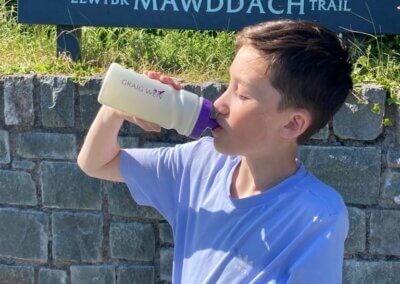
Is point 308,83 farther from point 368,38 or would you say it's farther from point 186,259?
point 368,38

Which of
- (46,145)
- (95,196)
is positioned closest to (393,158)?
(95,196)

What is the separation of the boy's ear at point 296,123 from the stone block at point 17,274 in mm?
2046

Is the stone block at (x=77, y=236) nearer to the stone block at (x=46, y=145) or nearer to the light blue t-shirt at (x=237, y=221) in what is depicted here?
the stone block at (x=46, y=145)

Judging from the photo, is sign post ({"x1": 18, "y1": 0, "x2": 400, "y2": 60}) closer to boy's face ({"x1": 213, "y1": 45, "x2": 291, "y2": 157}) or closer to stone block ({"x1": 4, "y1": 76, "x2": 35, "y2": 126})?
stone block ({"x1": 4, "y1": 76, "x2": 35, "y2": 126})

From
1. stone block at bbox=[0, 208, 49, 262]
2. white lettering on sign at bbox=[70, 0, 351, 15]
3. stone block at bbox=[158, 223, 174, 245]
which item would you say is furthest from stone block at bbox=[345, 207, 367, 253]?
stone block at bbox=[0, 208, 49, 262]

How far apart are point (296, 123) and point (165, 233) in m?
1.65

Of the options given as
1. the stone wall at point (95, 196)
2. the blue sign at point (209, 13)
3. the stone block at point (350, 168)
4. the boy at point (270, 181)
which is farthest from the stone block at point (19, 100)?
the boy at point (270, 181)

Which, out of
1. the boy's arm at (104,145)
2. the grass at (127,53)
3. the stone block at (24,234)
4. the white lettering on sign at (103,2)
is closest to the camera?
the boy's arm at (104,145)

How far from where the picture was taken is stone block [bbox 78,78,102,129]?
3.46 m

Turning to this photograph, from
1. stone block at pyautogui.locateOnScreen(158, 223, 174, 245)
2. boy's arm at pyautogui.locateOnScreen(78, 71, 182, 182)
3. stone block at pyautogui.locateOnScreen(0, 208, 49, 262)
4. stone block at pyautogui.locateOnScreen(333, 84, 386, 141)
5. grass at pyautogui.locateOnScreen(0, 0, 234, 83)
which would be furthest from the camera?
grass at pyautogui.locateOnScreen(0, 0, 234, 83)

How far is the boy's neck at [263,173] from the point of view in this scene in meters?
1.90

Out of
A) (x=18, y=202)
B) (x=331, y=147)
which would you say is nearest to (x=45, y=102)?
(x=18, y=202)

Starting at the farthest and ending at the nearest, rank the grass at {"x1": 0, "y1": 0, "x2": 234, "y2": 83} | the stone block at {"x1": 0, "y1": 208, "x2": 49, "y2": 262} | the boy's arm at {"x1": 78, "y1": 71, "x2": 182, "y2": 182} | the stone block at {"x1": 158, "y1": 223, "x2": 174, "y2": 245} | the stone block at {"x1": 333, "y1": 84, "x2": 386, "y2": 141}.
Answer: the grass at {"x1": 0, "y1": 0, "x2": 234, "y2": 83} → the stone block at {"x1": 0, "y1": 208, "x2": 49, "y2": 262} → the stone block at {"x1": 158, "y1": 223, "x2": 174, "y2": 245} → the stone block at {"x1": 333, "y1": 84, "x2": 386, "y2": 141} → the boy's arm at {"x1": 78, "y1": 71, "x2": 182, "y2": 182}

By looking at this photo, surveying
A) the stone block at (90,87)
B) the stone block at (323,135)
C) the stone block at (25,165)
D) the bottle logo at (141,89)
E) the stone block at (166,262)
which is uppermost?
the bottle logo at (141,89)
